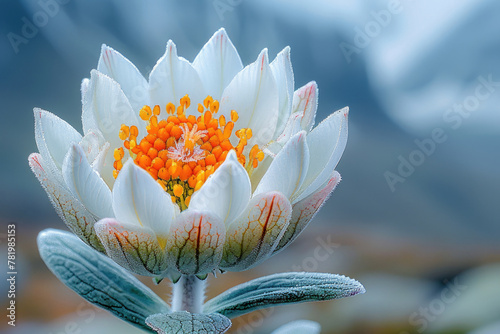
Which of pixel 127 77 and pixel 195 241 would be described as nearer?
pixel 195 241

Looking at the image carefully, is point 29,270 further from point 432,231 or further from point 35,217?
point 432,231

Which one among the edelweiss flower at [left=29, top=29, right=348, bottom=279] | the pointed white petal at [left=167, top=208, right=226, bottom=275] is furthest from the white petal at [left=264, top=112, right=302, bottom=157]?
the pointed white petal at [left=167, top=208, right=226, bottom=275]

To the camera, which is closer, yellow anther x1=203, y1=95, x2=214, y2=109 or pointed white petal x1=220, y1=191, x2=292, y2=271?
pointed white petal x1=220, y1=191, x2=292, y2=271

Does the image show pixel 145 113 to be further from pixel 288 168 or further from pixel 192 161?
pixel 288 168

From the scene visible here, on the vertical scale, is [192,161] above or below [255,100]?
below

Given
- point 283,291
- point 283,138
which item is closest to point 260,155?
point 283,138

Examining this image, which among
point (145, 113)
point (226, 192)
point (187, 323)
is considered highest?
point (145, 113)

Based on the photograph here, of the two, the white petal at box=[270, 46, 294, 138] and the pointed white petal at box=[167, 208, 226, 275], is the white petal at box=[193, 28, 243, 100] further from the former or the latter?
the pointed white petal at box=[167, 208, 226, 275]
